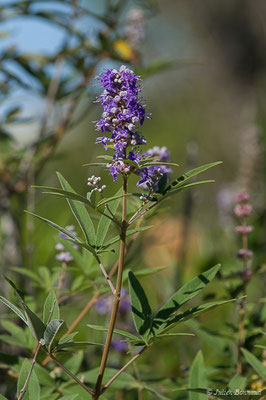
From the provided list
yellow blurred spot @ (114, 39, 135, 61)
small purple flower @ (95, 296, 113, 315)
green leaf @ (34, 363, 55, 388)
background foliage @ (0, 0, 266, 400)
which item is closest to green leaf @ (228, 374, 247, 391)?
background foliage @ (0, 0, 266, 400)

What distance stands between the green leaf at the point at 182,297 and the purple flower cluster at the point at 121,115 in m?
0.14

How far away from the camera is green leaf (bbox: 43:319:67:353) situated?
0.41 m

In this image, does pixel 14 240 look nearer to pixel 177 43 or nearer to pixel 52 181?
pixel 52 181

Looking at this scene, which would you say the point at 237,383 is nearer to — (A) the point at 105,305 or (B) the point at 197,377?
(B) the point at 197,377

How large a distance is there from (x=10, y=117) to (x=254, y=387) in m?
0.67

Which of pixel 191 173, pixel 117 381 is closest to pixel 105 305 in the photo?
pixel 117 381

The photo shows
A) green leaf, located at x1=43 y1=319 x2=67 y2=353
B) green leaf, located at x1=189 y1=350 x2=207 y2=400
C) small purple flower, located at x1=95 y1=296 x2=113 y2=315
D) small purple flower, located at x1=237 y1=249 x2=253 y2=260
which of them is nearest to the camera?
green leaf, located at x1=43 y1=319 x2=67 y2=353

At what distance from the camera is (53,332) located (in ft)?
1.36

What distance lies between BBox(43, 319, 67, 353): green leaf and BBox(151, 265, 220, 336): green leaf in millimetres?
102

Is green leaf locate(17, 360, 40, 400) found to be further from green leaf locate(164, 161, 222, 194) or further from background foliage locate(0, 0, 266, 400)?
green leaf locate(164, 161, 222, 194)

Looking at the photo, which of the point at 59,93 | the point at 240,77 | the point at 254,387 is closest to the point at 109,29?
the point at 59,93

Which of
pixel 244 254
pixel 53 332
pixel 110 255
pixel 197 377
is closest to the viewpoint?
pixel 53 332

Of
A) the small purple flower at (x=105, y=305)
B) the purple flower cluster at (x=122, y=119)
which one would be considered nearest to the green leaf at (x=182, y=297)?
the purple flower cluster at (x=122, y=119)

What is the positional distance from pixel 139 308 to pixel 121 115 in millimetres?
196
